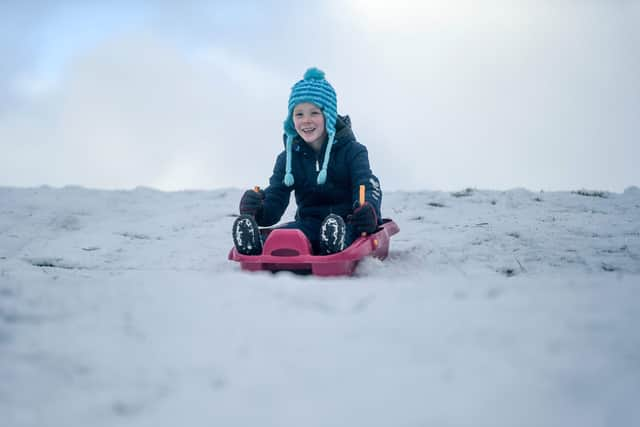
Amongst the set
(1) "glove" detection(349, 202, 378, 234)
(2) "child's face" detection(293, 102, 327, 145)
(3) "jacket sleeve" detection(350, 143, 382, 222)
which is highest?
(2) "child's face" detection(293, 102, 327, 145)

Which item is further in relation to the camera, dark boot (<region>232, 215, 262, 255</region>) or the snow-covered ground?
dark boot (<region>232, 215, 262, 255</region>)

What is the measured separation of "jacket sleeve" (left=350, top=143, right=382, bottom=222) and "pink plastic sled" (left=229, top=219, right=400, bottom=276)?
0.90 feet

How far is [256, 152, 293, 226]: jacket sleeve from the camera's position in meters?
3.09

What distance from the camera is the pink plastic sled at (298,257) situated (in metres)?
2.28

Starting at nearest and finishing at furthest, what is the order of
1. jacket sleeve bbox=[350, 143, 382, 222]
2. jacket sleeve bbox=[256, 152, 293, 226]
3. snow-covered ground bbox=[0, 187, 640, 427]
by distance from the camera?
snow-covered ground bbox=[0, 187, 640, 427], jacket sleeve bbox=[350, 143, 382, 222], jacket sleeve bbox=[256, 152, 293, 226]

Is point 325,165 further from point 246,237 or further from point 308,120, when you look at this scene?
→ point 246,237

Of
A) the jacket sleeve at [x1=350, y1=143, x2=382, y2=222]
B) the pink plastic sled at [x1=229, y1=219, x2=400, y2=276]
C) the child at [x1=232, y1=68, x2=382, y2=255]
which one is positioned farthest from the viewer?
the child at [x1=232, y1=68, x2=382, y2=255]

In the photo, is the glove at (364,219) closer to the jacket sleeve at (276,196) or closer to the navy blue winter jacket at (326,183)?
the navy blue winter jacket at (326,183)

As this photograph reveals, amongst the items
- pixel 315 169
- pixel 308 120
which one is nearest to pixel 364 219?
pixel 315 169

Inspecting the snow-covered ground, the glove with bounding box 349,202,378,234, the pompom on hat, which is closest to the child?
the pompom on hat

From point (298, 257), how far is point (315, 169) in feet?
2.66

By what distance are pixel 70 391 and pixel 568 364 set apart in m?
0.97

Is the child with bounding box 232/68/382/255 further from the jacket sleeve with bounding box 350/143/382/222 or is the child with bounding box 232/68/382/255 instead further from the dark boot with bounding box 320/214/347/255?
the dark boot with bounding box 320/214/347/255

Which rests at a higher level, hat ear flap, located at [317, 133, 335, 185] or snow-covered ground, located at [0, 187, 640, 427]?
hat ear flap, located at [317, 133, 335, 185]
